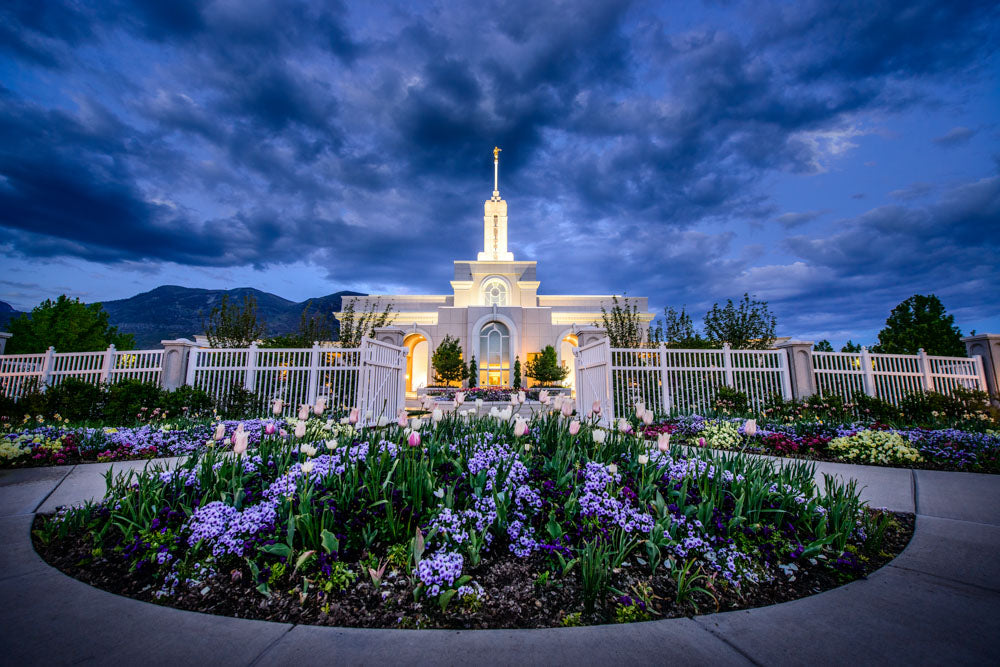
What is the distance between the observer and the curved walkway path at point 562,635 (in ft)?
4.66

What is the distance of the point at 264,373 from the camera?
9.70m

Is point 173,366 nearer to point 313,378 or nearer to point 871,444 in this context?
point 313,378

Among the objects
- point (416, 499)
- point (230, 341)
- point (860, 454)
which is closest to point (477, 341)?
point (230, 341)

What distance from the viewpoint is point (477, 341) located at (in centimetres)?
2109

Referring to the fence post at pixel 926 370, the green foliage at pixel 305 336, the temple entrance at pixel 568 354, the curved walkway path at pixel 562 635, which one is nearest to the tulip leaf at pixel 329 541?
the curved walkway path at pixel 562 635

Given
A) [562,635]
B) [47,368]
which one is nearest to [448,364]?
[47,368]

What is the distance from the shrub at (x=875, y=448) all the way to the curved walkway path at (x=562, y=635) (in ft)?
10.5

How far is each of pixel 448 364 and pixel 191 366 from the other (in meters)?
10.1

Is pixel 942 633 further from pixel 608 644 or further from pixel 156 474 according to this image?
pixel 156 474

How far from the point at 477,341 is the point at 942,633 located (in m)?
19.8

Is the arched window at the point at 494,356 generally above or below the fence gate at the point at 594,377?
above

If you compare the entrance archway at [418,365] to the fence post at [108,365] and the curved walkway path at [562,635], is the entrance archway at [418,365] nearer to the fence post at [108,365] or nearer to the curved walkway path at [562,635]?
the fence post at [108,365]

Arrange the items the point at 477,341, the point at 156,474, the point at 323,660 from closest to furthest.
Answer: the point at 323,660 → the point at 156,474 → the point at 477,341

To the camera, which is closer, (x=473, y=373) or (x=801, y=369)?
(x=801, y=369)
